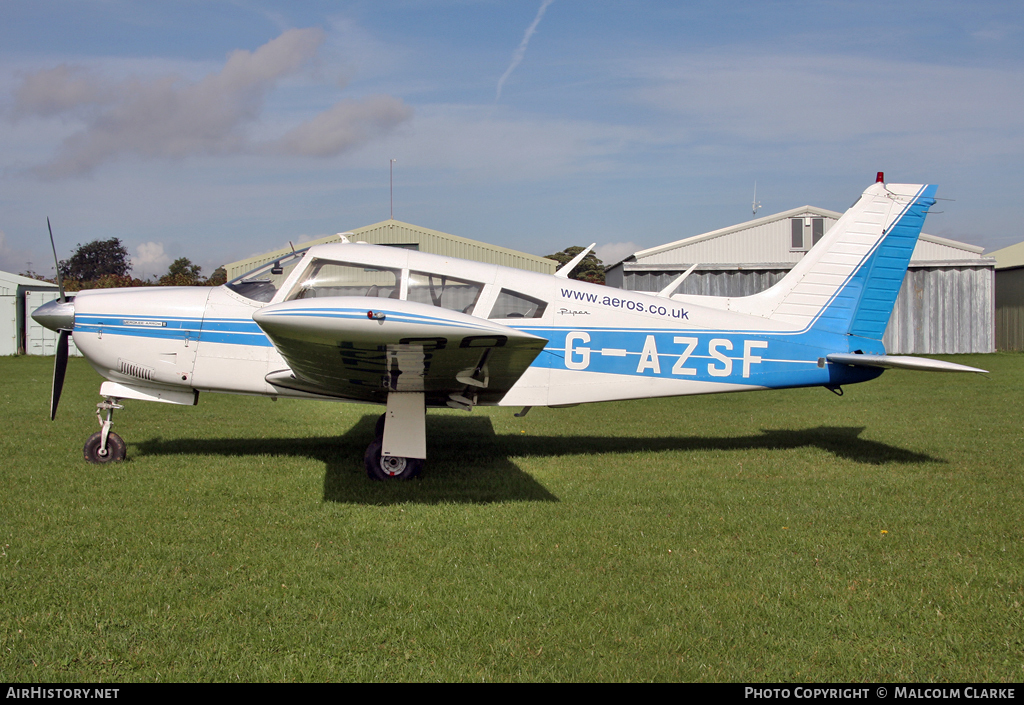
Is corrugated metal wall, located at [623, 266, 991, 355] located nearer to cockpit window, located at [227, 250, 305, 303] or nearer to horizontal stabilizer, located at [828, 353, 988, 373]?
horizontal stabilizer, located at [828, 353, 988, 373]

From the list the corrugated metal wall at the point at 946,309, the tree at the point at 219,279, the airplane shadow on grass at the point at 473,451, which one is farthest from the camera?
the tree at the point at 219,279

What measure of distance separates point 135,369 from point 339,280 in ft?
7.30

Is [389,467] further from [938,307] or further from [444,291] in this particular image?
[938,307]

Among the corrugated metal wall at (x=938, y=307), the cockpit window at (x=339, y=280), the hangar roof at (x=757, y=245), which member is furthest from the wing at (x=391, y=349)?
the hangar roof at (x=757, y=245)

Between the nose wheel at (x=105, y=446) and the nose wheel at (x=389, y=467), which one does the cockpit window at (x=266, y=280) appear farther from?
the nose wheel at (x=389, y=467)

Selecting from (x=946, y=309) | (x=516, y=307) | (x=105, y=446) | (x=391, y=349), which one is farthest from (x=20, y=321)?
(x=946, y=309)

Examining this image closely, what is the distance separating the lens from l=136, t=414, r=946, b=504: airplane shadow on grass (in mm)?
5891

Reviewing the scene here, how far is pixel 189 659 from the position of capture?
2.98 m

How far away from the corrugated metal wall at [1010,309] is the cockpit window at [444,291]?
1094 inches

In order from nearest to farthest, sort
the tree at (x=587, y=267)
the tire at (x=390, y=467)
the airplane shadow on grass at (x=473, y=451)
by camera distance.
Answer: the airplane shadow on grass at (x=473, y=451) < the tire at (x=390, y=467) < the tree at (x=587, y=267)

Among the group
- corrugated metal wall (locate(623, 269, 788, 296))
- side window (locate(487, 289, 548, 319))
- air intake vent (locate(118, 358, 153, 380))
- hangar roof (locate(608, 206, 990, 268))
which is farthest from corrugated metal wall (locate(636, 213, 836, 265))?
air intake vent (locate(118, 358, 153, 380))

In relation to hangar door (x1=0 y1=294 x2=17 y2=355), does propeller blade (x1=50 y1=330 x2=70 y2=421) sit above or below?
below

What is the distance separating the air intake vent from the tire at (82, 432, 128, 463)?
675 millimetres

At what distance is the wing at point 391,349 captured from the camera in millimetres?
4258
